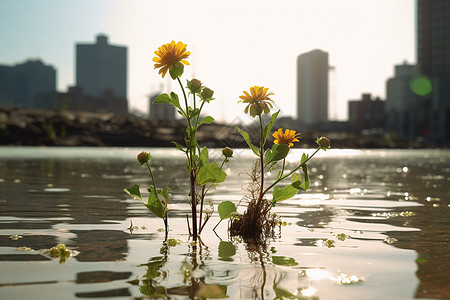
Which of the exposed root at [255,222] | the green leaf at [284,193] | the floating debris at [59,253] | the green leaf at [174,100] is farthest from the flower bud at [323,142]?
the floating debris at [59,253]

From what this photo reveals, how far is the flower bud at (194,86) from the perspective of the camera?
16.0 feet

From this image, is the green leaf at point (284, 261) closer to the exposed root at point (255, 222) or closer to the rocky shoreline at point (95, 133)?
the exposed root at point (255, 222)

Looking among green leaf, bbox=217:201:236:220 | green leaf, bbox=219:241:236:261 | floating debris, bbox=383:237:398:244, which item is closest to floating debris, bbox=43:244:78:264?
green leaf, bbox=219:241:236:261

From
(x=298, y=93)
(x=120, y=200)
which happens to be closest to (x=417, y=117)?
(x=298, y=93)

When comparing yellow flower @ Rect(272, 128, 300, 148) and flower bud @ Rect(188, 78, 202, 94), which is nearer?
flower bud @ Rect(188, 78, 202, 94)

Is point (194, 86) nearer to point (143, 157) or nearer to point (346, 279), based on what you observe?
point (143, 157)

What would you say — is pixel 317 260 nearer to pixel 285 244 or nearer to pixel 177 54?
pixel 285 244

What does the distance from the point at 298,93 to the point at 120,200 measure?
570ft

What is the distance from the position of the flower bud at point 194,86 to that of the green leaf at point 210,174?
0.68m

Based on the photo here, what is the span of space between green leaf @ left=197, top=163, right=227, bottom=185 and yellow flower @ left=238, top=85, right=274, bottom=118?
1.95 ft

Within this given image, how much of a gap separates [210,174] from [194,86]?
808 mm

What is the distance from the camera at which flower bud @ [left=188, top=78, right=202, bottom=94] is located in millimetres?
4891

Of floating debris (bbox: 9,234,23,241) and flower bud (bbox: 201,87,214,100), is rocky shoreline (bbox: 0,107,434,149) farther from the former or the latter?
flower bud (bbox: 201,87,214,100)

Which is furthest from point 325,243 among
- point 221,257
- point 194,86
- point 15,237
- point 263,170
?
point 15,237
